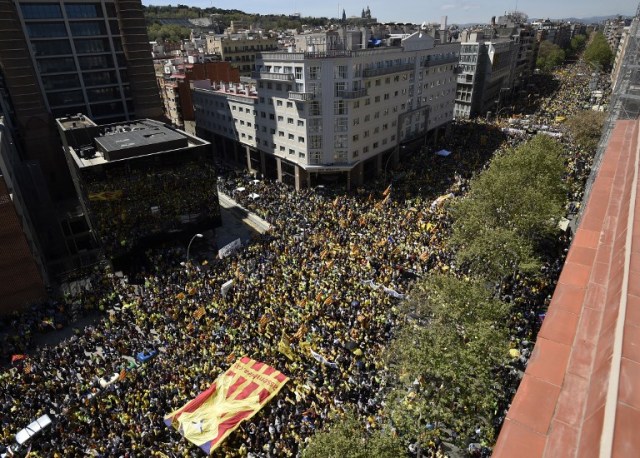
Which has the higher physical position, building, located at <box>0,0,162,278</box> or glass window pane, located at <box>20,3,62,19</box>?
glass window pane, located at <box>20,3,62,19</box>

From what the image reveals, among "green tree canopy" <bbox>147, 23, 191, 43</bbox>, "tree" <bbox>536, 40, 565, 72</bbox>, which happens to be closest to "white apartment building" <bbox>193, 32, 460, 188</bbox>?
"tree" <bbox>536, 40, 565, 72</bbox>

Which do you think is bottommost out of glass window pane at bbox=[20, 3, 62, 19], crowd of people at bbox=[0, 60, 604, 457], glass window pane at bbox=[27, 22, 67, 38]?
crowd of people at bbox=[0, 60, 604, 457]

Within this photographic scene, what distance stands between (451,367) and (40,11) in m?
68.8

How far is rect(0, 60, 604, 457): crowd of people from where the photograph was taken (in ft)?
75.9

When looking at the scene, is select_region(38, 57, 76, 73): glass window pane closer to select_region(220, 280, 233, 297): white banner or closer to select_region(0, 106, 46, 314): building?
select_region(0, 106, 46, 314): building

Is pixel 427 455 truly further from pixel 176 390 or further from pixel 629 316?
pixel 629 316

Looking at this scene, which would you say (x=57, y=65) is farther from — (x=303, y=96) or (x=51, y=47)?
(x=303, y=96)

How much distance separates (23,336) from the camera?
32281 mm

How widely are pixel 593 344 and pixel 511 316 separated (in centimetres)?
2394

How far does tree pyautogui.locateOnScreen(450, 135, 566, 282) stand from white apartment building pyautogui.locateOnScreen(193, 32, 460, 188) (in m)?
22.5

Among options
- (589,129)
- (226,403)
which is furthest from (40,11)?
(589,129)

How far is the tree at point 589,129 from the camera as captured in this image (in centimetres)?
5953

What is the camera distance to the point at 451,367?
1911 centimetres

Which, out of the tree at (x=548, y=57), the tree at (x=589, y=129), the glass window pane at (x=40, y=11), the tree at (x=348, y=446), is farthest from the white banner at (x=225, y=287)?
the tree at (x=548, y=57)
